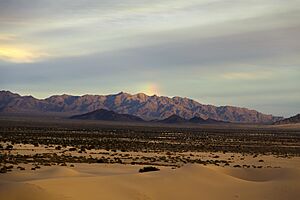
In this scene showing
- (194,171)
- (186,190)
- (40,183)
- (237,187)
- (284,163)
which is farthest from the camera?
(284,163)

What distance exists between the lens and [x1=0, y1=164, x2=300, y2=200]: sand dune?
1834cm

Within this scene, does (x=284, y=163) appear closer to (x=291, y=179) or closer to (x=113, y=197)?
(x=291, y=179)

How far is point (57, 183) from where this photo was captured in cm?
2008

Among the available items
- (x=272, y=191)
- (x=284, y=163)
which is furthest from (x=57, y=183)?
(x=284, y=163)

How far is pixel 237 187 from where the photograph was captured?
990 inches

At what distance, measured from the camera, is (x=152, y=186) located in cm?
2270

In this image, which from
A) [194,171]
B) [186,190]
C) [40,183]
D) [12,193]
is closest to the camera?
[12,193]

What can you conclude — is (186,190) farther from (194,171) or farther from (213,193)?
(194,171)

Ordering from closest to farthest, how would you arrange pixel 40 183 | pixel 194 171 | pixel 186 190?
pixel 40 183 → pixel 186 190 → pixel 194 171

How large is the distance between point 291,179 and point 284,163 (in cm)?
2142

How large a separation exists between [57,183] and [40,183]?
2.41 feet

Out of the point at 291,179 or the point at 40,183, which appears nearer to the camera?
the point at 40,183

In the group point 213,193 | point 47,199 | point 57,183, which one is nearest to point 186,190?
point 213,193

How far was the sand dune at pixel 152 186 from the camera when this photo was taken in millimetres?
18344
